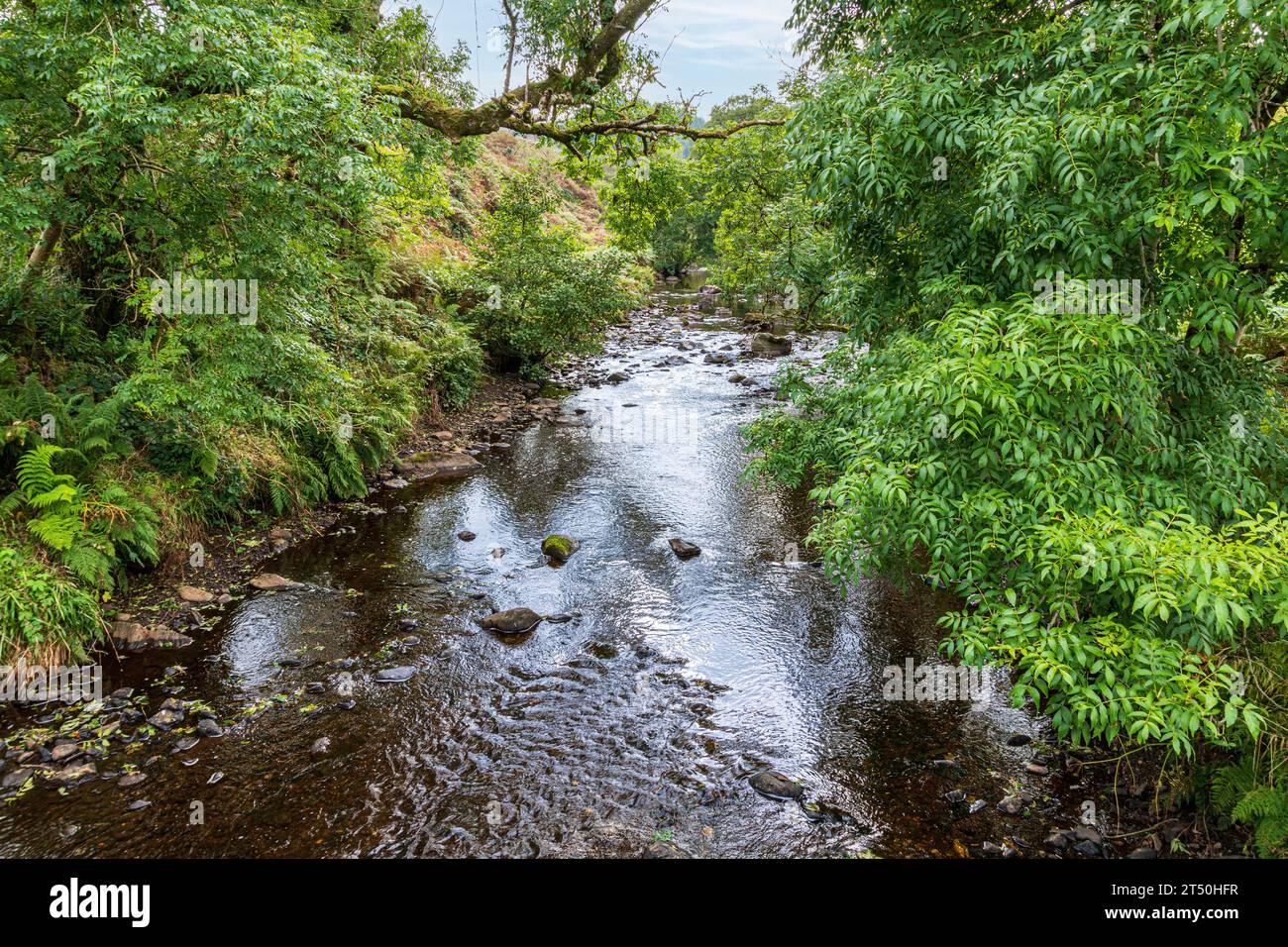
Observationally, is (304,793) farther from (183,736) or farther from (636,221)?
(636,221)

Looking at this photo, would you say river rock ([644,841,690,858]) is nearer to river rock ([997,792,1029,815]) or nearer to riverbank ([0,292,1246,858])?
riverbank ([0,292,1246,858])

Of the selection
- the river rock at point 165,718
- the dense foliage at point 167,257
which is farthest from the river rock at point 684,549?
the river rock at point 165,718

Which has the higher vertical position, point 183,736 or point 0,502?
point 0,502

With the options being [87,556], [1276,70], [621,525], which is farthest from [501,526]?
[1276,70]

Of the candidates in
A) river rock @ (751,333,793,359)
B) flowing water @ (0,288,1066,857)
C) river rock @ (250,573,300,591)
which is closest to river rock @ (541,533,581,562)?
flowing water @ (0,288,1066,857)

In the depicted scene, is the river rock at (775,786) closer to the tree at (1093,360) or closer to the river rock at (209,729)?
the tree at (1093,360)

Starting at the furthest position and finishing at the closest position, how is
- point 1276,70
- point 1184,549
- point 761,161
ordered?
point 761,161 → point 1276,70 → point 1184,549

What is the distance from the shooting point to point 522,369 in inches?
880

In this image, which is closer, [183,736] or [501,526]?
[183,736]

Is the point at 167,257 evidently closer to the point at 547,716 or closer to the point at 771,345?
the point at 547,716

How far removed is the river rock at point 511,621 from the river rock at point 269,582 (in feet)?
9.85

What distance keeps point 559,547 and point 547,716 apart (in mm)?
4183

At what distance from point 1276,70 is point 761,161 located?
10885 millimetres

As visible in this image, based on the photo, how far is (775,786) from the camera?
6.32 metres
